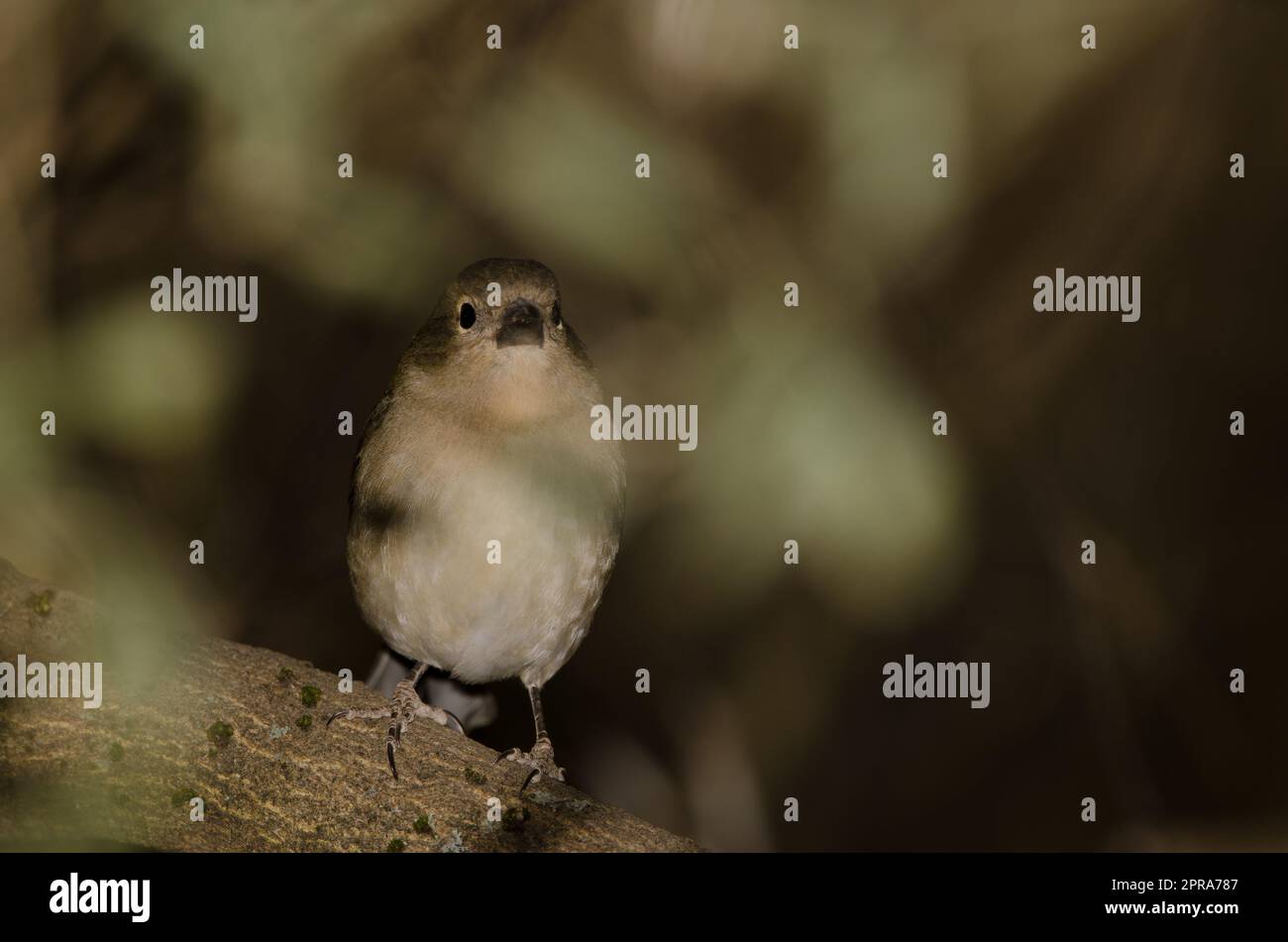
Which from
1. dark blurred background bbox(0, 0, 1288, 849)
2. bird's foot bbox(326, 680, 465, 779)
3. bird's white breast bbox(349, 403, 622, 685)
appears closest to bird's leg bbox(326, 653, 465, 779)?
bird's foot bbox(326, 680, 465, 779)

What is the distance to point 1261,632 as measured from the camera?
5.14 meters

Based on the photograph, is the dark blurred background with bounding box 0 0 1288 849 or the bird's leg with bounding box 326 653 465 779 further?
the dark blurred background with bounding box 0 0 1288 849

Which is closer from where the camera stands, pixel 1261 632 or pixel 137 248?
pixel 137 248

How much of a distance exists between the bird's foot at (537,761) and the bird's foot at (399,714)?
0.27 m

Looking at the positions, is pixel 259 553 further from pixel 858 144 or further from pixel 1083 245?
pixel 1083 245

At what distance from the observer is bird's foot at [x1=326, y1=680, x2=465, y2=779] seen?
3.17m

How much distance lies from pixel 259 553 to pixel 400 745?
7.67ft

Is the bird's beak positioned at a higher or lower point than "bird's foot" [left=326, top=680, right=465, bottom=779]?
higher

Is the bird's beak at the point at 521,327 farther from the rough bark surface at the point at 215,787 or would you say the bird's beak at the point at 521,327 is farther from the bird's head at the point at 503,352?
A: the rough bark surface at the point at 215,787

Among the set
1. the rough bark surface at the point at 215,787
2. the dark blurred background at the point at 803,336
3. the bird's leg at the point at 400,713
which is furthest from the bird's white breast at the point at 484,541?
the dark blurred background at the point at 803,336

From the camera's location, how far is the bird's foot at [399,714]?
3.17 meters

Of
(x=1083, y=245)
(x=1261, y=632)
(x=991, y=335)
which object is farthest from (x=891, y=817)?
(x=1083, y=245)

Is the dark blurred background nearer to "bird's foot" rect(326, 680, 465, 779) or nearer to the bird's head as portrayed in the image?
the bird's head

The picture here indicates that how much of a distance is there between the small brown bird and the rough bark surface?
1.32ft
